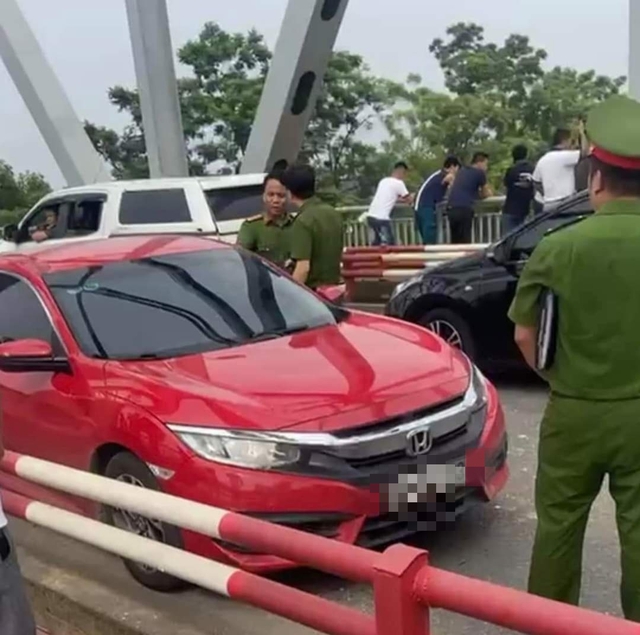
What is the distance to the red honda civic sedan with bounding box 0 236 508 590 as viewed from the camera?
4652mm

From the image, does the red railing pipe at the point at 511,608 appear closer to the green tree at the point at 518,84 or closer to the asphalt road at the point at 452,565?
the asphalt road at the point at 452,565

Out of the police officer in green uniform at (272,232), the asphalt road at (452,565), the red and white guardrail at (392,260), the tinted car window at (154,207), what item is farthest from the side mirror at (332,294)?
the tinted car window at (154,207)

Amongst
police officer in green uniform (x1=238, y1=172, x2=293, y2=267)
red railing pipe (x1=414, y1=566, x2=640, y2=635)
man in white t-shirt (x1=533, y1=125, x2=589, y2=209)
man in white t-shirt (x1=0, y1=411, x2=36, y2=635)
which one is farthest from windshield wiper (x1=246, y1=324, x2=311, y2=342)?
man in white t-shirt (x1=533, y1=125, x2=589, y2=209)

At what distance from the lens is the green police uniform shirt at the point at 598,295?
3.44 metres

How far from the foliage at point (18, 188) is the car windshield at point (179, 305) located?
1273 inches

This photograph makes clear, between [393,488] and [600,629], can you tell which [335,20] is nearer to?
[393,488]

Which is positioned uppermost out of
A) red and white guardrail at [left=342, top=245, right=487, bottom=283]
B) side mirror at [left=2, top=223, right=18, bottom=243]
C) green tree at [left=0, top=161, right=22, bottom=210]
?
side mirror at [left=2, top=223, right=18, bottom=243]

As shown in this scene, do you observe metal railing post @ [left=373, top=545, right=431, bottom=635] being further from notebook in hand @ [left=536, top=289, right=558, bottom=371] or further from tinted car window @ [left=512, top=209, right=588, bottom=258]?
tinted car window @ [left=512, top=209, right=588, bottom=258]

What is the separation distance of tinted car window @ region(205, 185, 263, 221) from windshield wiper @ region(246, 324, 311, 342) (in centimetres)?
775

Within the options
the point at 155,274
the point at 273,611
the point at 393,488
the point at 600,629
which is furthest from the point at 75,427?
the point at 600,629

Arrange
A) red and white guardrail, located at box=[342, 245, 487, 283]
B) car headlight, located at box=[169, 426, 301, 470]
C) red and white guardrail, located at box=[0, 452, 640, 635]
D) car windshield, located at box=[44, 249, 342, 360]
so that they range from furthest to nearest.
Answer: red and white guardrail, located at box=[342, 245, 487, 283] < car windshield, located at box=[44, 249, 342, 360] < car headlight, located at box=[169, 426, 301, 470] < red and white guardrail, located at box=[0, 452, 640, 635]

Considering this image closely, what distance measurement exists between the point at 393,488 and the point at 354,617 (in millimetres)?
1519

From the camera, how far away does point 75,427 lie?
5230mm

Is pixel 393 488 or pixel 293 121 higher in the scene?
pixel 293 121
